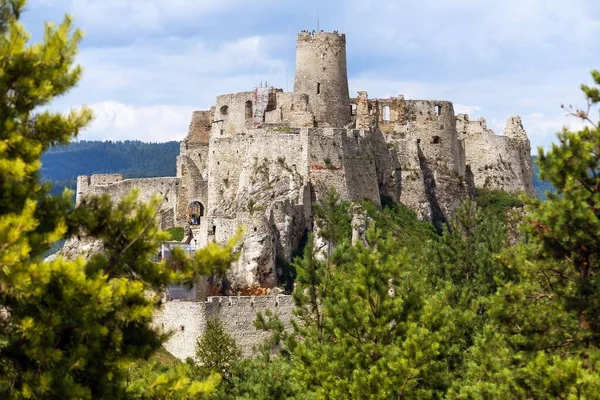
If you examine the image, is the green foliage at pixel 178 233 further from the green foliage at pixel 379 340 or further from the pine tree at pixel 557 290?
the pine tree at pixel 557 290

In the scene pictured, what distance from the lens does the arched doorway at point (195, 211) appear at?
55.0 meters

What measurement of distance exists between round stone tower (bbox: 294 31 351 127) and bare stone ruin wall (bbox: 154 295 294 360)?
16172 millimetres

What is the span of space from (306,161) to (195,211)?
8.79m

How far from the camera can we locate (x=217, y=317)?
1597 inches

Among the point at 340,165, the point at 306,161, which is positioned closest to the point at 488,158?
the point at 340,165

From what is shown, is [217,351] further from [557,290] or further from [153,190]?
[153,190]

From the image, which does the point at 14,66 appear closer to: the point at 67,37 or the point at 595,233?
the point at 67,37

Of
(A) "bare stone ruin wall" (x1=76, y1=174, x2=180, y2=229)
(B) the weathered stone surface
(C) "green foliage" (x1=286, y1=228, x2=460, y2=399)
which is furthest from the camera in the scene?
(A) "bare stone ruin wall" (x1=76, y1=174, x2=180, y2=229)

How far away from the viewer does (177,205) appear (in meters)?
55.3

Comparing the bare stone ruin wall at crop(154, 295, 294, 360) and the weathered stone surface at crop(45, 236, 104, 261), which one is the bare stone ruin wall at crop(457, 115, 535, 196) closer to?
the bare stone ruin wall at crop(154, 295, 294, 360)

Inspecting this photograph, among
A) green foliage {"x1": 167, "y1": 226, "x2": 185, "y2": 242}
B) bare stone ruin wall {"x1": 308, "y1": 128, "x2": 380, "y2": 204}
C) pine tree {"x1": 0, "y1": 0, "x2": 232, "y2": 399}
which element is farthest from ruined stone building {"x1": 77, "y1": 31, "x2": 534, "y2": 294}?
pine tree {"x1": 0, "y1": 0, "x2": 232, "y2": 399}

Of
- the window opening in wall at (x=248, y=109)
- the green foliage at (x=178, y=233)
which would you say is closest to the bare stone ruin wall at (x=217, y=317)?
the green foliage at (x=178, y=233)

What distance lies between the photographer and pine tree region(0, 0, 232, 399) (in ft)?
44.5

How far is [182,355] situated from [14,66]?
27238 millimetres
